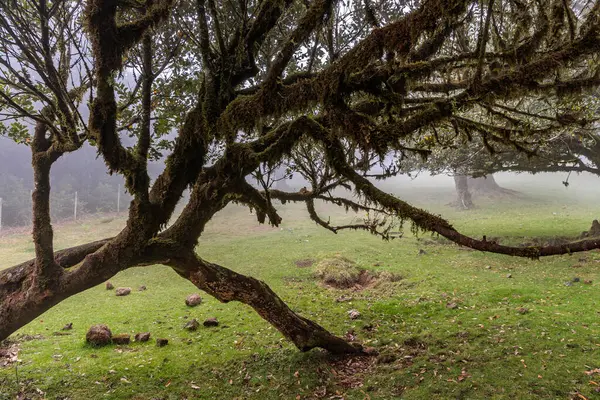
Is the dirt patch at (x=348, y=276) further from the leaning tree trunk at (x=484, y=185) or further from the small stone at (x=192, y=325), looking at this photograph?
the leaning tree trunk at (x=484, y=185)

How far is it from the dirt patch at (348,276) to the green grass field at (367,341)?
0.60 meters

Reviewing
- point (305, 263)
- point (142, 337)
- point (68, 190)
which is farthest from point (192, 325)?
point (68, 190)

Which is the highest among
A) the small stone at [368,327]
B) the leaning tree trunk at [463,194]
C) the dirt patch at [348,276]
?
the leaning tree trunk at [463,194]

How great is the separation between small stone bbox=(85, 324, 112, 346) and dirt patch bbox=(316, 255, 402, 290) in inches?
286

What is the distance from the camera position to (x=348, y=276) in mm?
13500

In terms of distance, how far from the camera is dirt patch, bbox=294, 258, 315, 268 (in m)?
16.1

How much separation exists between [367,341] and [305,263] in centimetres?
861

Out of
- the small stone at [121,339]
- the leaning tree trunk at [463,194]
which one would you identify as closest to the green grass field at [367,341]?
the small stone at [121,339]

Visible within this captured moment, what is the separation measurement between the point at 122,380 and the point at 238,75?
20.2 feet

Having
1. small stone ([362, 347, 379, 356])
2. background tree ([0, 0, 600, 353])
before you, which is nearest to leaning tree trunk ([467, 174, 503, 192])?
background tree ([0, 0, 600, 353])

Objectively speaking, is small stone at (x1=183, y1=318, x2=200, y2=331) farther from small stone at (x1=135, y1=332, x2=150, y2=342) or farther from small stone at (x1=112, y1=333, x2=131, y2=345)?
small stone at (x1=112, y1=333, x2=131, y2=345)

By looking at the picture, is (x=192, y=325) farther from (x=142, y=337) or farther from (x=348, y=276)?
(x=348, y=276)

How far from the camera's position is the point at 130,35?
5.45m

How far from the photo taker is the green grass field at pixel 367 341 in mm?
5949
